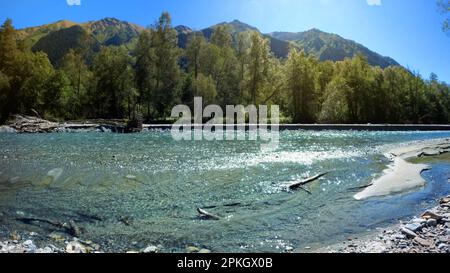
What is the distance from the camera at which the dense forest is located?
79.1 meters

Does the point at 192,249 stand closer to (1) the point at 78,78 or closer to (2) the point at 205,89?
(2) the point at 205,89

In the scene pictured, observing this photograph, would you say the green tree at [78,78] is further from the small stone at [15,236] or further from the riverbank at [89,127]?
the small stone at [15,236]

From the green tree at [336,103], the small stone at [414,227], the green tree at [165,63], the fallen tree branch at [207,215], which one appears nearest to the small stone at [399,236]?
the small stone at [414,227]

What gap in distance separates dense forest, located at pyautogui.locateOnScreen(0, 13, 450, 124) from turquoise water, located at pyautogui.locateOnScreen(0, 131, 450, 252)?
54900 mm

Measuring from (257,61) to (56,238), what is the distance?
2978 inches

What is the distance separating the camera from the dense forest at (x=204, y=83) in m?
79.1

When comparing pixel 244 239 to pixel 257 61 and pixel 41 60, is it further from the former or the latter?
pixel 41 60

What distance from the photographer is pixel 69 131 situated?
59062mm

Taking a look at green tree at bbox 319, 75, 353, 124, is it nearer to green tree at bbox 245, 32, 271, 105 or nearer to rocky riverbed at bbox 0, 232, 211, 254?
green tree at bbox 245, 32, 271, 105

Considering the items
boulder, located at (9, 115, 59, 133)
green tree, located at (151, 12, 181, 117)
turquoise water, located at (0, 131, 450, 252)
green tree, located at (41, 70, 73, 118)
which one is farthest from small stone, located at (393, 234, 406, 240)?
green tree, located at (41, 70, 73, 118)

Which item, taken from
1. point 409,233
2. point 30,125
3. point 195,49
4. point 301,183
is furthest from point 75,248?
point 195,49
